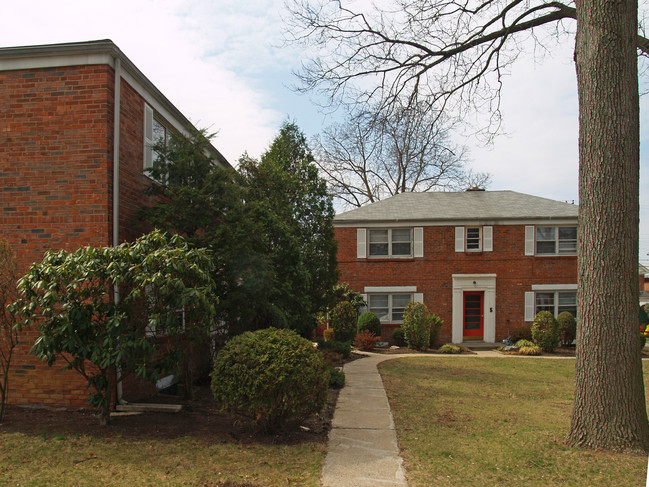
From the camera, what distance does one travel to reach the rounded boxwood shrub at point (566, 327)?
62.7 ft

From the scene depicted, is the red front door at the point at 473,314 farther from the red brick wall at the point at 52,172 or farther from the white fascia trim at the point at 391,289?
the red brick wall at the point at 52,172

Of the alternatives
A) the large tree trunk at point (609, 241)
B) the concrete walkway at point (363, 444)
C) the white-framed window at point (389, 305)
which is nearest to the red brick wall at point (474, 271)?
the white-framed window at point (389, 305)

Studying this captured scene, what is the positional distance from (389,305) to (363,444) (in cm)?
1487

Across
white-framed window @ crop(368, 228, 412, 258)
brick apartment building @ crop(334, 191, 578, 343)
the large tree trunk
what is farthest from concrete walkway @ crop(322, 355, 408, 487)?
white-framed window @ crop(368, 228, 412, 258)

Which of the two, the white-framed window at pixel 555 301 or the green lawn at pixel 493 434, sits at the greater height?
the white-framed window at pixel 555 301

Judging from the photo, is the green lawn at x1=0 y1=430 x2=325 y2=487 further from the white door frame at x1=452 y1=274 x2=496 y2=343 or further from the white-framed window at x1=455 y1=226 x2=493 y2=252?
the white-framed window at x1=455 y1=226 x2=493 y2=252

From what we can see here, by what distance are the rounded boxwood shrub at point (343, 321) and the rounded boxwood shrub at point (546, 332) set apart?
661cm

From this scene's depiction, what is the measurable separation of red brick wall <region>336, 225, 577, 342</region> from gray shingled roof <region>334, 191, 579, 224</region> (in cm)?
63

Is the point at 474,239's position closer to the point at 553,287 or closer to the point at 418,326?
the point at 553,287

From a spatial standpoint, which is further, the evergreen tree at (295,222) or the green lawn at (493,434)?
the evergreen tree at (295,222)

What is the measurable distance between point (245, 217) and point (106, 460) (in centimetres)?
421

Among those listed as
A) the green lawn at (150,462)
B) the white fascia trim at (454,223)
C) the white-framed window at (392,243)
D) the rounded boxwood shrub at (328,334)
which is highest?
the white fascia trim at (454,223)

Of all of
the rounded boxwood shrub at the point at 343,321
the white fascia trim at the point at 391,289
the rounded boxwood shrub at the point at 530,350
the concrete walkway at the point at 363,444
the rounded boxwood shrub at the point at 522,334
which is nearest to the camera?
the concrete walkway at the point at 363,444

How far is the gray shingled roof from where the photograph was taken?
2067 centimetres
